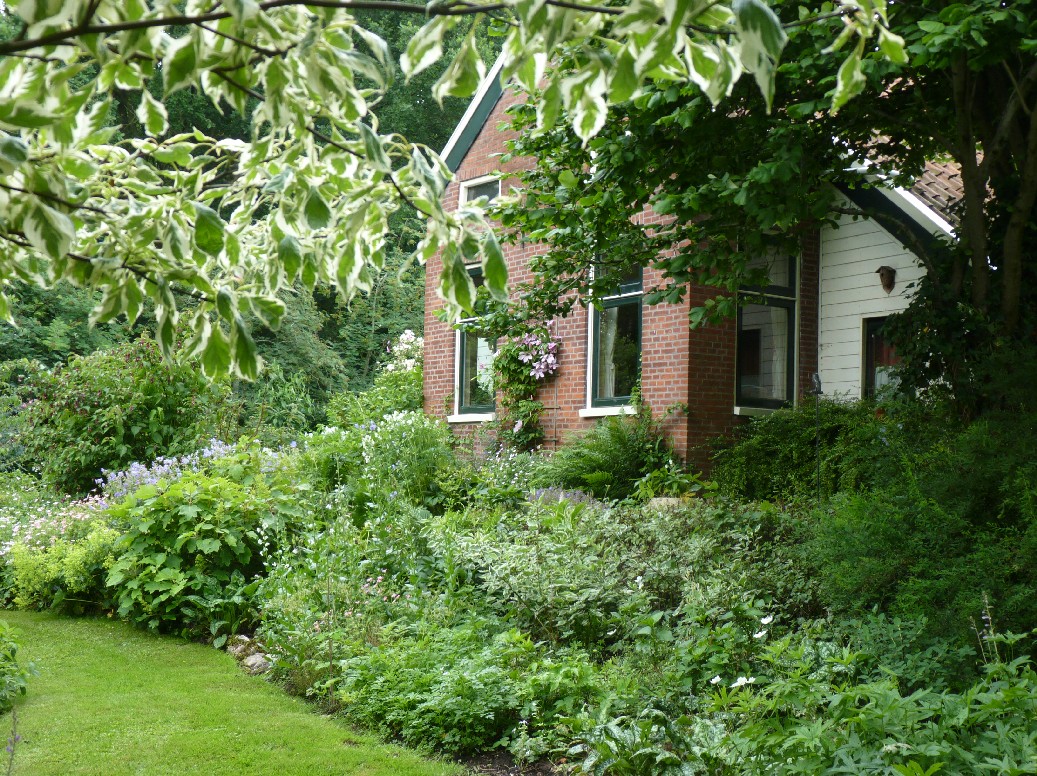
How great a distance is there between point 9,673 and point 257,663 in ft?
5.21

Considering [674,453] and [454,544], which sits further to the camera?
[674,453]

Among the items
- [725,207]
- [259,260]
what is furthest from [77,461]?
[259,260]

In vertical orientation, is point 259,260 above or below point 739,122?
below

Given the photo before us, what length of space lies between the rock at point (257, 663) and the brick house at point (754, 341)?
521cm

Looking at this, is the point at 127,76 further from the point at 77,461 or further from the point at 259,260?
the point at 77,461

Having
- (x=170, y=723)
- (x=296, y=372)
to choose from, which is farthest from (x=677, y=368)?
(x=296, y=372)

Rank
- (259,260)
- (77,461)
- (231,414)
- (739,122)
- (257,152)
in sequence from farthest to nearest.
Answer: (231,414)
(77,461)
(739,122)
(259,260)
(257,152)

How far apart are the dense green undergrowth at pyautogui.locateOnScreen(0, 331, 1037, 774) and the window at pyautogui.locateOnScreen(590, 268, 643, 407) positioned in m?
1.49

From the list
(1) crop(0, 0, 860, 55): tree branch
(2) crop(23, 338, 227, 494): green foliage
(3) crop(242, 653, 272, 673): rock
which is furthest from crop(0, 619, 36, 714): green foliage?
(2) crop(23, 338, 227, 494): green foliage

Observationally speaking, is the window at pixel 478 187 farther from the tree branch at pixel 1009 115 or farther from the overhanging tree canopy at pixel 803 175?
the tree branch at pixel 1009 115

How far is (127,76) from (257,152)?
0.42 metres

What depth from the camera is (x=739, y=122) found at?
6320 mm

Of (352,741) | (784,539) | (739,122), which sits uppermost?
(739,122)

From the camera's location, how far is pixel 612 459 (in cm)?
1016
